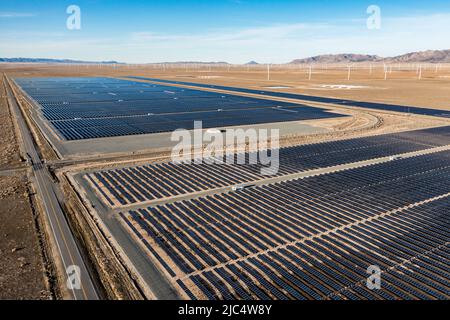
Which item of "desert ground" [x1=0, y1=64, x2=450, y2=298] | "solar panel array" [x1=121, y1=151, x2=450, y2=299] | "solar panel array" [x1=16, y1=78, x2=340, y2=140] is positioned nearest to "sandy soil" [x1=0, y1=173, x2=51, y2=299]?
"desert ground" [x1=0, y1=64, x2=450, y2=298]

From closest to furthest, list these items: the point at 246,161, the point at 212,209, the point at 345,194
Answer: the point at 212,209, the point at 345,194, the point at 246,161

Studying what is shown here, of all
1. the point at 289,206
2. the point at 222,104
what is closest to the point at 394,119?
the point at 222,104

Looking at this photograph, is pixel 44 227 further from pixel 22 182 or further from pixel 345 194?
pixel 345 194

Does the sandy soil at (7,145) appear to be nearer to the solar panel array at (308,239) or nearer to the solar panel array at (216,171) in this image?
the solar panel array at (216,171)

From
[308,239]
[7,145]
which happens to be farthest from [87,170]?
[308,239]

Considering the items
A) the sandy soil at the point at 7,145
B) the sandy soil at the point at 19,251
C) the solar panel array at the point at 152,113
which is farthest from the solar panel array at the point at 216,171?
the solar panel array at the point at 152,113

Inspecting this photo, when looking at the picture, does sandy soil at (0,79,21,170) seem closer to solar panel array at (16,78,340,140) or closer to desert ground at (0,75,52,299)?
desert ground at (0,75,52,299)
